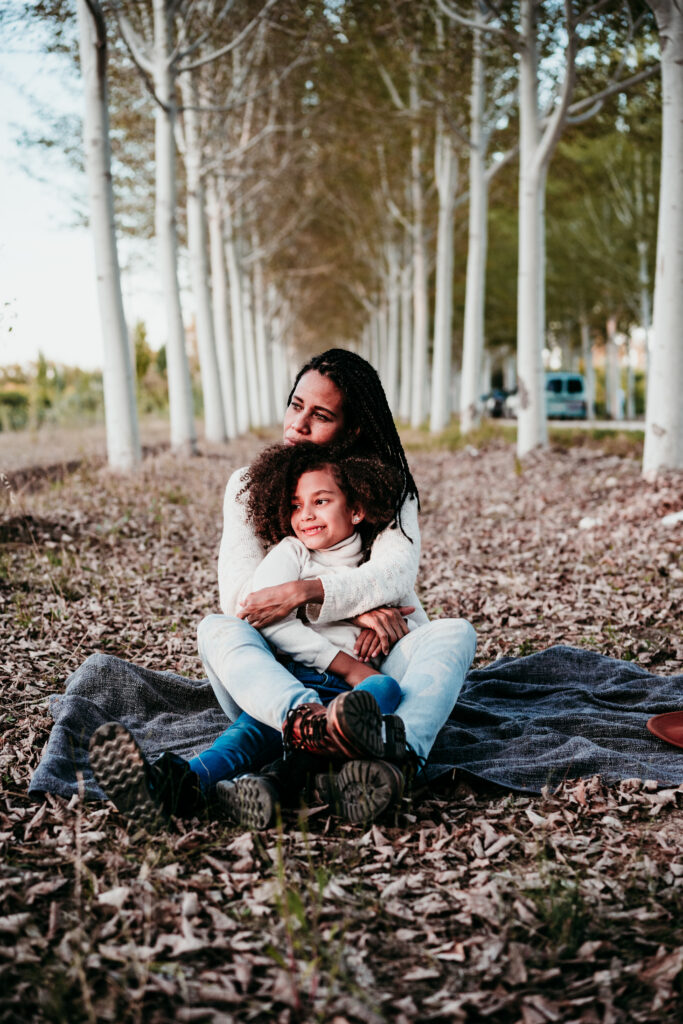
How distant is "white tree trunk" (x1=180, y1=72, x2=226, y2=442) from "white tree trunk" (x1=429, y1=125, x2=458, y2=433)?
5.00m

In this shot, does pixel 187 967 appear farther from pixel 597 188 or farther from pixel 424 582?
pixel 597 188

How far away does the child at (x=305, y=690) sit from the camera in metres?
2.64

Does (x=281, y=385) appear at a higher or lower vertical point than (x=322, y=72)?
lower

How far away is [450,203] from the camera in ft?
64.1

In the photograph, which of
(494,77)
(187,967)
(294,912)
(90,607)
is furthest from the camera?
(494,77)

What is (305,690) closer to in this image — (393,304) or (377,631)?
(377,631)

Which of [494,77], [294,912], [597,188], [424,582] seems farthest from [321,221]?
[294,912]

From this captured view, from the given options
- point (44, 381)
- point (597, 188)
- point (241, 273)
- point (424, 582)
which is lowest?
point (424, 582)

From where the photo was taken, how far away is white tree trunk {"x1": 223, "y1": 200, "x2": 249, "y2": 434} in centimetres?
2261

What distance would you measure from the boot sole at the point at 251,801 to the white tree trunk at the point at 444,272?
17072 mm

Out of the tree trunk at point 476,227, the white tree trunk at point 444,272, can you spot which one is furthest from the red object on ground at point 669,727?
the white tree trunk at point 444,272

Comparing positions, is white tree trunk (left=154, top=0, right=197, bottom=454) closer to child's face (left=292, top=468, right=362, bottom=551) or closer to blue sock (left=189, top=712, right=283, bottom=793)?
child's face (left=292, top=468, right=362, bottom=551)

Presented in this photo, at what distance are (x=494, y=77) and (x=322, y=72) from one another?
144 inches

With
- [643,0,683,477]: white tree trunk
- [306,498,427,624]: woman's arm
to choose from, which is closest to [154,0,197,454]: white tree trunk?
[643,0,683,477]: white tree trunk
